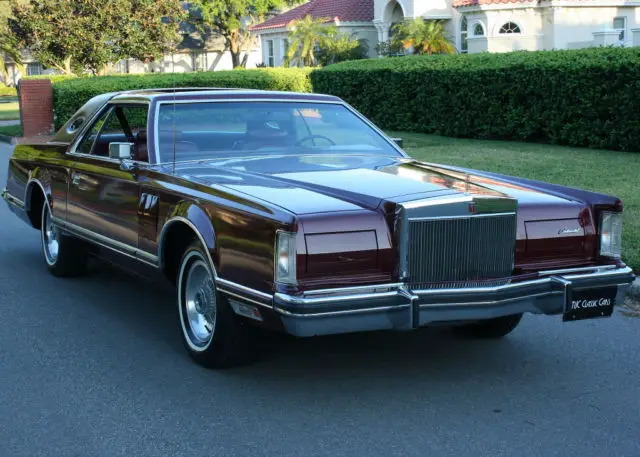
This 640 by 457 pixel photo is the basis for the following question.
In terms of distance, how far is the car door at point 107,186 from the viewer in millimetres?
6434

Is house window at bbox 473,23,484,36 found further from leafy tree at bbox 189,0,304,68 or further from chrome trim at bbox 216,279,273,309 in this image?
chrome trim at bbox 216,279,273,309

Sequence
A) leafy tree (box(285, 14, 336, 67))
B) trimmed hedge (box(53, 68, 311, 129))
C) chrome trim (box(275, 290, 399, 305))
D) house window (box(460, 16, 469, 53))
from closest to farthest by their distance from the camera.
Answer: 1. chrome trim (box(275, 290, 399, 305))
2. trimmed hedge (box(53, 68, 311, 129))
3. house window (box(460, 16, 469, 53))
4. leafy tree (box(285, 14, 336, 67))

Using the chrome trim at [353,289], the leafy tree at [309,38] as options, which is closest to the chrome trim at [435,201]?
the chrome trim at [353,289]

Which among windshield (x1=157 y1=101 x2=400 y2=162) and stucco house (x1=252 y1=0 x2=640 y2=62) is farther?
stucco house (x1=252 y1=0 x2=640 y2=62)

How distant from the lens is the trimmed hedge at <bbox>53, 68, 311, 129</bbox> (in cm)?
2608

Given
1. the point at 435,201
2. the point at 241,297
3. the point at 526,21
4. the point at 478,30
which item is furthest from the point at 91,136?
the point at 478,30

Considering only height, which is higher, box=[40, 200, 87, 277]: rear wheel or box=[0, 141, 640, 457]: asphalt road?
box=[40, 200, 87, 277]: rear wheel

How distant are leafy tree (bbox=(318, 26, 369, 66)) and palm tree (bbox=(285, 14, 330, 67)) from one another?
0.20m

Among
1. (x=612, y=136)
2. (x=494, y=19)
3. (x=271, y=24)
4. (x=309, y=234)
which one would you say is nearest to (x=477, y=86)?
(x=612, y=136)

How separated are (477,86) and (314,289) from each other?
1638cm

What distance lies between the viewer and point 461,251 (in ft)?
16.5

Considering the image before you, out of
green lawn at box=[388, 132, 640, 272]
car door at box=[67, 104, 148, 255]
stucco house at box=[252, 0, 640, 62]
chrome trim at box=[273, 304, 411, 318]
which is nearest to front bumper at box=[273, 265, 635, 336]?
chrome trim at box=[273, 304, 411, 318]

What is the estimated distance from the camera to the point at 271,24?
49062 millimetres

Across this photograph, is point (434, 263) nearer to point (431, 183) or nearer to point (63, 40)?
point (431, 183)
